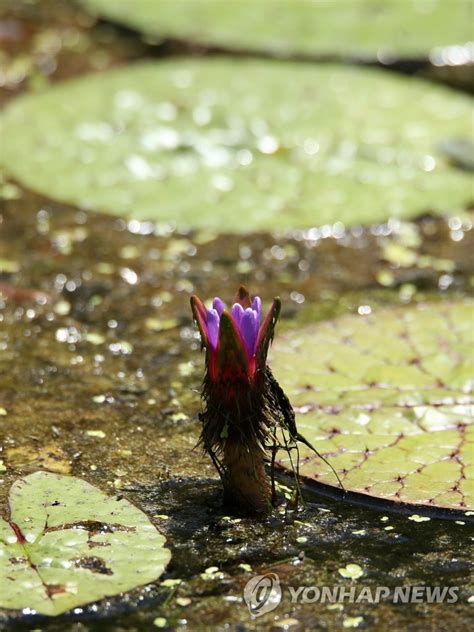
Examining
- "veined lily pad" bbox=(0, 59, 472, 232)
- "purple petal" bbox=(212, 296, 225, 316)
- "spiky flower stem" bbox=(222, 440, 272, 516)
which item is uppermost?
"veined lily pad" bbox=(0, 59, 472, 232)

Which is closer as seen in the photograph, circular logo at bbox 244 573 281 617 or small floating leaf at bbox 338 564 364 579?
circular logo at bbox 244 573 281 617

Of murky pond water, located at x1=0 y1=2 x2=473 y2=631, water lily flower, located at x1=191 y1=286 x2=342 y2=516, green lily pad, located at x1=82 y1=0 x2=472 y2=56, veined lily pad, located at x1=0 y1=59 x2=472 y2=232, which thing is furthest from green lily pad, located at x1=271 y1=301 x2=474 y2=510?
green lily pad, located at x1=82 y1=0 x2=472 y2=56

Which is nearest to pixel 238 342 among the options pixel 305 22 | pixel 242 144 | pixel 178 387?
pixel 178 387

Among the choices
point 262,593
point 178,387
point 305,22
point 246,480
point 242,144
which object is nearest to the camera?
point 262,593

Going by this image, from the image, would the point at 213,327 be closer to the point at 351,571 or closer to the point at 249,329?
→ the point at 249,329

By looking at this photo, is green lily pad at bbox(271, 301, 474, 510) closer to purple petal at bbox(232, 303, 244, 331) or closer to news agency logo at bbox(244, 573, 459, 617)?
news agency logo at bbox(244, 573, 459, 617)

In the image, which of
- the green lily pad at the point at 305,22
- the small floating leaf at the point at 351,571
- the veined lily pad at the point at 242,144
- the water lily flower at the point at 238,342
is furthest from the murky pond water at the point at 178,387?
the green lily pad at the point at 305,22

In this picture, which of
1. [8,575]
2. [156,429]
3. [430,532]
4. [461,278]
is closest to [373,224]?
[461,278]

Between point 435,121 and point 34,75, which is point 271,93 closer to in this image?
point 435,121
